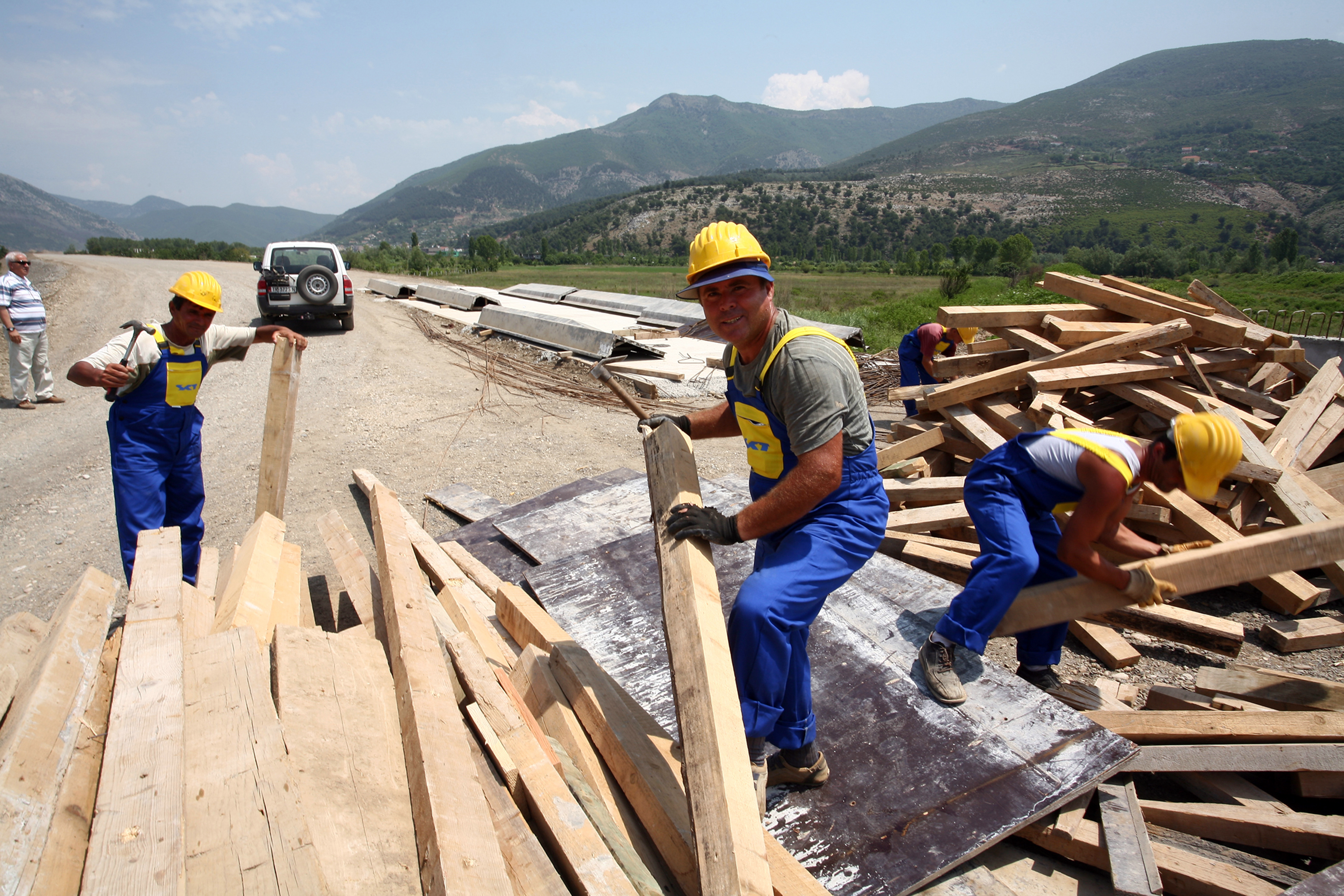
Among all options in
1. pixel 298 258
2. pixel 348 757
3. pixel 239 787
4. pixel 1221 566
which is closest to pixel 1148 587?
pixel 1221 566

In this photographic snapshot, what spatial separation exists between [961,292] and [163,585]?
23.7 meters

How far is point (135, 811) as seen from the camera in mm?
1543

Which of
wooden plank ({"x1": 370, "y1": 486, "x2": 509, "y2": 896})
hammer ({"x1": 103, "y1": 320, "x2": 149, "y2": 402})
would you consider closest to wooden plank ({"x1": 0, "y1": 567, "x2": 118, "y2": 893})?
wooden plank ({"x1": 370, "y1": 486, "x2": 509, "y2": 896})

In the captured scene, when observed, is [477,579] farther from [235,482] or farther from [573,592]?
[235,482]

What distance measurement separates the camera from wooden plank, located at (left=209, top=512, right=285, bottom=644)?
2646mm

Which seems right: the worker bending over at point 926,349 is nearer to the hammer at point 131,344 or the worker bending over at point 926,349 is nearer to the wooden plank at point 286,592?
the wooden plank at point 286,592

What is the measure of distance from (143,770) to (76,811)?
16 cm

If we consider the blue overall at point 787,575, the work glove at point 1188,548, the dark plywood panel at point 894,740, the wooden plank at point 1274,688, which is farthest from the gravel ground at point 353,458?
the blue overall at point 787,575

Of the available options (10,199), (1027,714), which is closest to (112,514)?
(1027,714)

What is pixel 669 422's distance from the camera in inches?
107

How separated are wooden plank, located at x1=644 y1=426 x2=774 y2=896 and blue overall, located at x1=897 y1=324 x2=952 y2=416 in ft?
14.5

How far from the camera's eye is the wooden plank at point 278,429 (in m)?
3.96

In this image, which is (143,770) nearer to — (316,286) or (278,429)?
(278,429)

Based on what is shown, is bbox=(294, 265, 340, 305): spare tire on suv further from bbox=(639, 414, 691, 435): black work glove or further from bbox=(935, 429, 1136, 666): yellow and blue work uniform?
bbox=(935, 429, 1136, 666): yellow and blue work uniform
